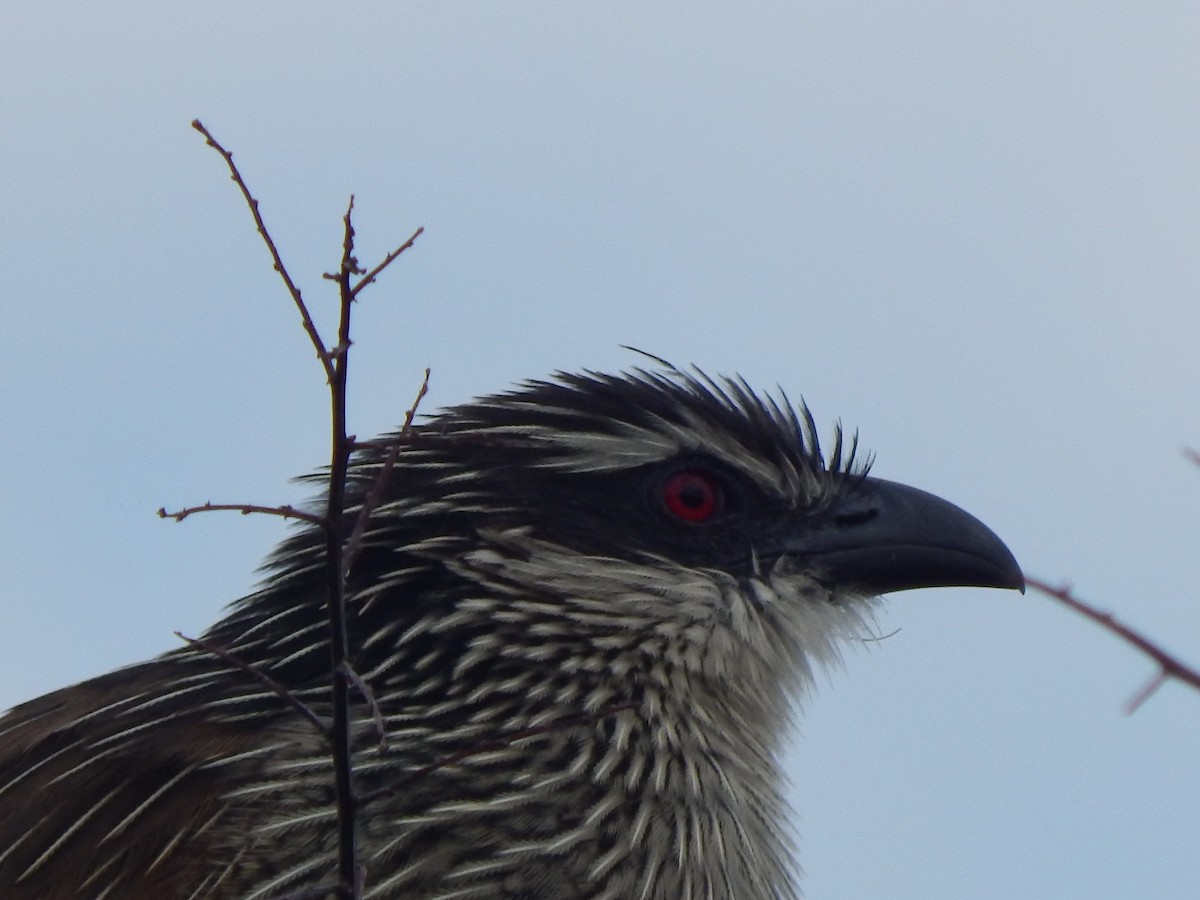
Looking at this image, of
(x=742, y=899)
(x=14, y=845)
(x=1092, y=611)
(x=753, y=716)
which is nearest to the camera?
(x=1092, y=611)

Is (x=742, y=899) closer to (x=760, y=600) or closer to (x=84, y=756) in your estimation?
(x=760, y=600)

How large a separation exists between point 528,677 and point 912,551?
1247mm

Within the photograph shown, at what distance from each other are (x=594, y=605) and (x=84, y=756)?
1.39 m

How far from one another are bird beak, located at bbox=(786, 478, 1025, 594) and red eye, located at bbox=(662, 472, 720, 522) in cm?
27

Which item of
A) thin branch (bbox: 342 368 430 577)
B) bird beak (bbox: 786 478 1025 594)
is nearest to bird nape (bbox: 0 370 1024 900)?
bird beak (bbox: 786 478 1025 594)

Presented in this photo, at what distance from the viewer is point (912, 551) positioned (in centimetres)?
470

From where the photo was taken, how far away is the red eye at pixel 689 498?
4.63 m

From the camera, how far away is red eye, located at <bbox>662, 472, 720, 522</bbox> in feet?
15.2

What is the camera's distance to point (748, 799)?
4363 mm

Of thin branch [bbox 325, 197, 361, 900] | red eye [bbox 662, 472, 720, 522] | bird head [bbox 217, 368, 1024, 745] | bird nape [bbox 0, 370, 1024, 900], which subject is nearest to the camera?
thin branch [bbox 325, 197, 361, 900]

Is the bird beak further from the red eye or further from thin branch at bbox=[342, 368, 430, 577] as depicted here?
thin branch at bbox=[342, 368, 430, 577]

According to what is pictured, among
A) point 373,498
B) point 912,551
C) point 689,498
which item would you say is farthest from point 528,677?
point 373,498

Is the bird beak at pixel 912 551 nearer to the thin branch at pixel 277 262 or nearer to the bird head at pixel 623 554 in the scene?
the bird head at pixel 623 554

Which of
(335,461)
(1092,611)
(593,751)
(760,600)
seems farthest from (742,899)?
(1092,611)
